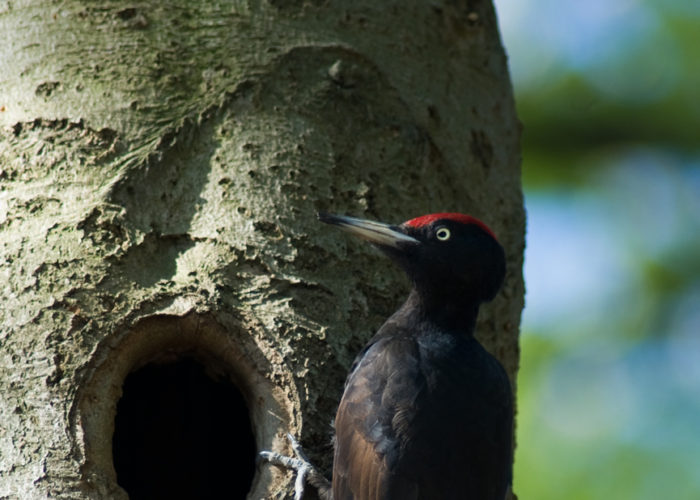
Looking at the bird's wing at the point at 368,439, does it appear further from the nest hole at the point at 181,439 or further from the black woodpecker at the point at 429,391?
the nest hole at the point at 181,439

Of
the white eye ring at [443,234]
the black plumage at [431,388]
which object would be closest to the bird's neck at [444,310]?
the black plumage at [431,388]

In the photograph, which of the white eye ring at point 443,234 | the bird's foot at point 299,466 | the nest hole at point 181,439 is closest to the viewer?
the bird's foot at point 299,466

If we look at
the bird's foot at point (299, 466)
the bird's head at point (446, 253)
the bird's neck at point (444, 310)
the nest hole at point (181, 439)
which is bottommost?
the bird's foot at point (299, 466)

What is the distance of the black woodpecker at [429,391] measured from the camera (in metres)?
3.19

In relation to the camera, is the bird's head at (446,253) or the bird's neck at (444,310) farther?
the bird's neck at (444,310)

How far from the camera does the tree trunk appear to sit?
3.10 m

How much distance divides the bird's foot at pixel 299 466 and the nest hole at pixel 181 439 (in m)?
0.64

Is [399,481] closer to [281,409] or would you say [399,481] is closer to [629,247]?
[281,409]

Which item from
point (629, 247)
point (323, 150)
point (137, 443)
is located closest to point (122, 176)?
point (323, 150)

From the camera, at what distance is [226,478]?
388cm

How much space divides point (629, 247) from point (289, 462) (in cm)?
418

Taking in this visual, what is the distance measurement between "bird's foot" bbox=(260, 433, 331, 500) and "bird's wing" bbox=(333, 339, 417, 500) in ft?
0.26

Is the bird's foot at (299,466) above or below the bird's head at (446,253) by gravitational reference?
below

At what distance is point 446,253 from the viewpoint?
3.68m
